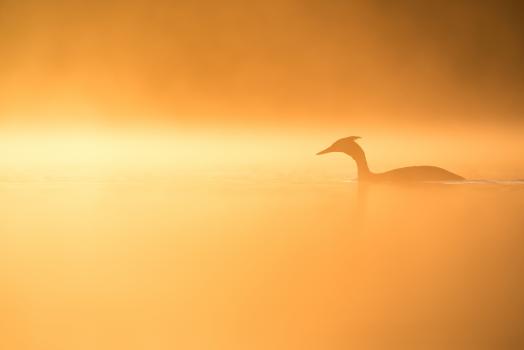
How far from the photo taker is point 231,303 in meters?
1.43

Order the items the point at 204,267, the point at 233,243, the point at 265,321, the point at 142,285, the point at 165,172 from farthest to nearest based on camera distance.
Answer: the point at 165,172 → the point at 233,243 → the point at 204,267 → the point at 142,285 → the point at 265,321

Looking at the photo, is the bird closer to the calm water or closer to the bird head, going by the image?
the bird head

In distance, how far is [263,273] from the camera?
1.64 m

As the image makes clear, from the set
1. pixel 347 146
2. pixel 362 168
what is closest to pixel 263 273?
pixel 362 168

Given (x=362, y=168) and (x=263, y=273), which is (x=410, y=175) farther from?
(x=263, y=273)

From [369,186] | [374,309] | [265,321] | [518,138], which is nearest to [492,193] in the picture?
[369,186]

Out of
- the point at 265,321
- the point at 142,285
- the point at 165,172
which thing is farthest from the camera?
the point at 165,172

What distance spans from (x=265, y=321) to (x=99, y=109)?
162 inches

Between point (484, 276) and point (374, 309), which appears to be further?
point (484, 276)

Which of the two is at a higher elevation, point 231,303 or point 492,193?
point 492,193

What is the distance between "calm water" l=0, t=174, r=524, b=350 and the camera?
1279mm

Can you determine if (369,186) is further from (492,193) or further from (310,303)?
(310,303)

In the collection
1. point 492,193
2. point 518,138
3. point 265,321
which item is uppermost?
point 518,138

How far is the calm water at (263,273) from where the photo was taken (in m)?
1.28
